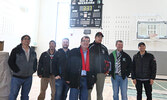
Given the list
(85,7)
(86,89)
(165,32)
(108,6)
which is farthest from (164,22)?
(86,89)

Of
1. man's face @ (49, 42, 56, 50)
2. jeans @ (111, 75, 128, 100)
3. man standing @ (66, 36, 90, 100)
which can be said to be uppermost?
man's face @ (49, 42, 56, 50)

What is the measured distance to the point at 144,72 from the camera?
2.40m

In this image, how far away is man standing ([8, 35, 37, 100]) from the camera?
204 cm

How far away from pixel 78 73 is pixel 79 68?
7cm

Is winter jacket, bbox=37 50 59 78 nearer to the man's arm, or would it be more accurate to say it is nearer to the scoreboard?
the man's arm

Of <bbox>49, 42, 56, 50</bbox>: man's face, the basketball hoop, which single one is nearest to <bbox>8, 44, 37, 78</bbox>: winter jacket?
<bbox>49, 42, 56, 50</bbox>: man's face

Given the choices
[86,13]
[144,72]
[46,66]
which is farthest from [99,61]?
[86,13]

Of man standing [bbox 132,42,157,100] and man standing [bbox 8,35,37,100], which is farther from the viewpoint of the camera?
man standing [bbox 132,42,157,100]

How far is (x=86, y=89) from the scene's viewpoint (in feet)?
6.61

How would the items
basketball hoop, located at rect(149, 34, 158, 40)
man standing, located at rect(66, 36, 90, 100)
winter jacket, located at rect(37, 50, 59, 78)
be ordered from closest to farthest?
man standing, located at rect(66, 36, 90, 100) → winter jacket, located at rect(37, 50, 59, 78) → basketball hoop, located at rect(149, 34, 158, 40)

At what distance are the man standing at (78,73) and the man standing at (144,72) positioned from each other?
1.04m

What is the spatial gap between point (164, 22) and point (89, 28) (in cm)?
351

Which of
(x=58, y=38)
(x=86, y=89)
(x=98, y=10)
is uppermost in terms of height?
(x=98, y=10)

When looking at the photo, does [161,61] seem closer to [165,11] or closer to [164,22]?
[164,22]
